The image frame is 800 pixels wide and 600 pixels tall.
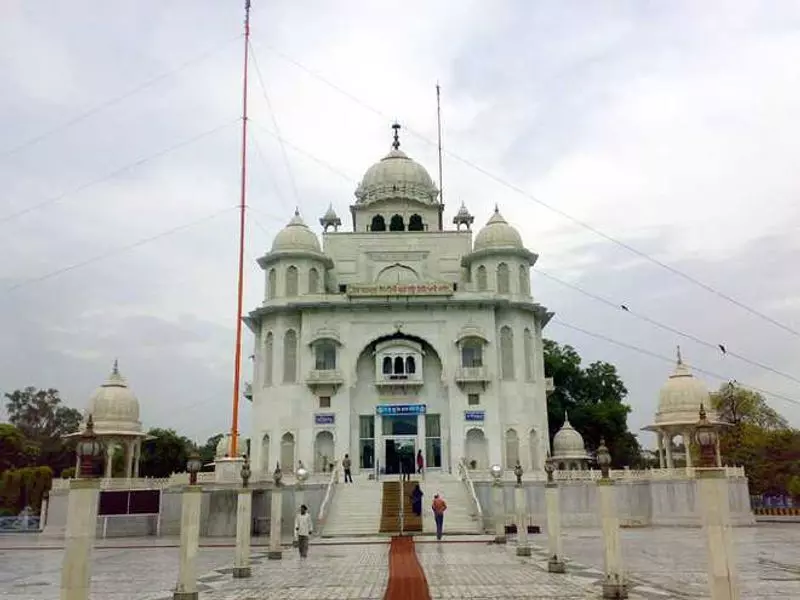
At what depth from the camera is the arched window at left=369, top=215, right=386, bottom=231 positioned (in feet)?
173

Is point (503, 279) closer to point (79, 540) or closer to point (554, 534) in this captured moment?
point (554, 534)

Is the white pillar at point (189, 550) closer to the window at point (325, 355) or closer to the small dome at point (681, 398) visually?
the window at point (325, 355)

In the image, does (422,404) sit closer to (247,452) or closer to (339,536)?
(247,452)

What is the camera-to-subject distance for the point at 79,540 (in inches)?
387

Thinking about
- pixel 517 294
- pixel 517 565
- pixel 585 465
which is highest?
pixel 517 294

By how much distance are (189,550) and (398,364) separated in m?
29.6

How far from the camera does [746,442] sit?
52.1 meters

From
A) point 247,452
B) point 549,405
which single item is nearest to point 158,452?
point 247,452

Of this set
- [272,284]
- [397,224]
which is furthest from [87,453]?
[397,224]

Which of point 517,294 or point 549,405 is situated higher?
point 517,294

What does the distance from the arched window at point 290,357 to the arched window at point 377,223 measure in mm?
11877

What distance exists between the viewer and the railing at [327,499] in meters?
30.9

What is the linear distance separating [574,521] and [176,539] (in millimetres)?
17692

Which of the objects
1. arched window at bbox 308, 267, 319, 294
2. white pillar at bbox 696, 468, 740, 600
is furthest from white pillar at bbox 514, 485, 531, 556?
arched window at bbox 308, 267, 319, 294
